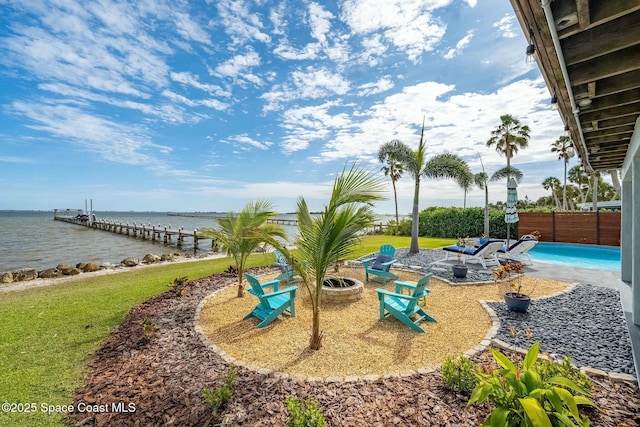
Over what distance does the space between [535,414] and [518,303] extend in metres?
4.01

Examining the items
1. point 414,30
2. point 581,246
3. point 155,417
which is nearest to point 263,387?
point 155,417

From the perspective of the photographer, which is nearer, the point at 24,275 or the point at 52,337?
the point at 52,337

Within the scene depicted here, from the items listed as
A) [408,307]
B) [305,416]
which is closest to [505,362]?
[305,416]

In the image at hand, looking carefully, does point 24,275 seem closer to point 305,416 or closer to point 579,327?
point 305,416

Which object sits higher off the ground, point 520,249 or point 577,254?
point 520,249

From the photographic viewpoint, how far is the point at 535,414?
162 cm

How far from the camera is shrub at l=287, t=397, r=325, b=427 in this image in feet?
7.27

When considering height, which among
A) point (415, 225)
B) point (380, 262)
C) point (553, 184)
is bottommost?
point (380, 262)

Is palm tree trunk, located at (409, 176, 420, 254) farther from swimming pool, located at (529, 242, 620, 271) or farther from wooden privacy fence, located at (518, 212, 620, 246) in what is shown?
wooden privacy fence, located at (518, 212, 620, 246)

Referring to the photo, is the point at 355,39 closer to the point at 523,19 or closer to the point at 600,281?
the point at 523,19

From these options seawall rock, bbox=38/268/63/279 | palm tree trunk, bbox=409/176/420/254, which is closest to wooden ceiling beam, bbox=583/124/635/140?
palm tree trunk, bbox=409/176/420/254

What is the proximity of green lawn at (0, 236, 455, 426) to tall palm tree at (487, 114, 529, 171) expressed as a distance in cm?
2413

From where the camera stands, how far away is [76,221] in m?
54.0

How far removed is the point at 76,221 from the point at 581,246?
74.7 metres
